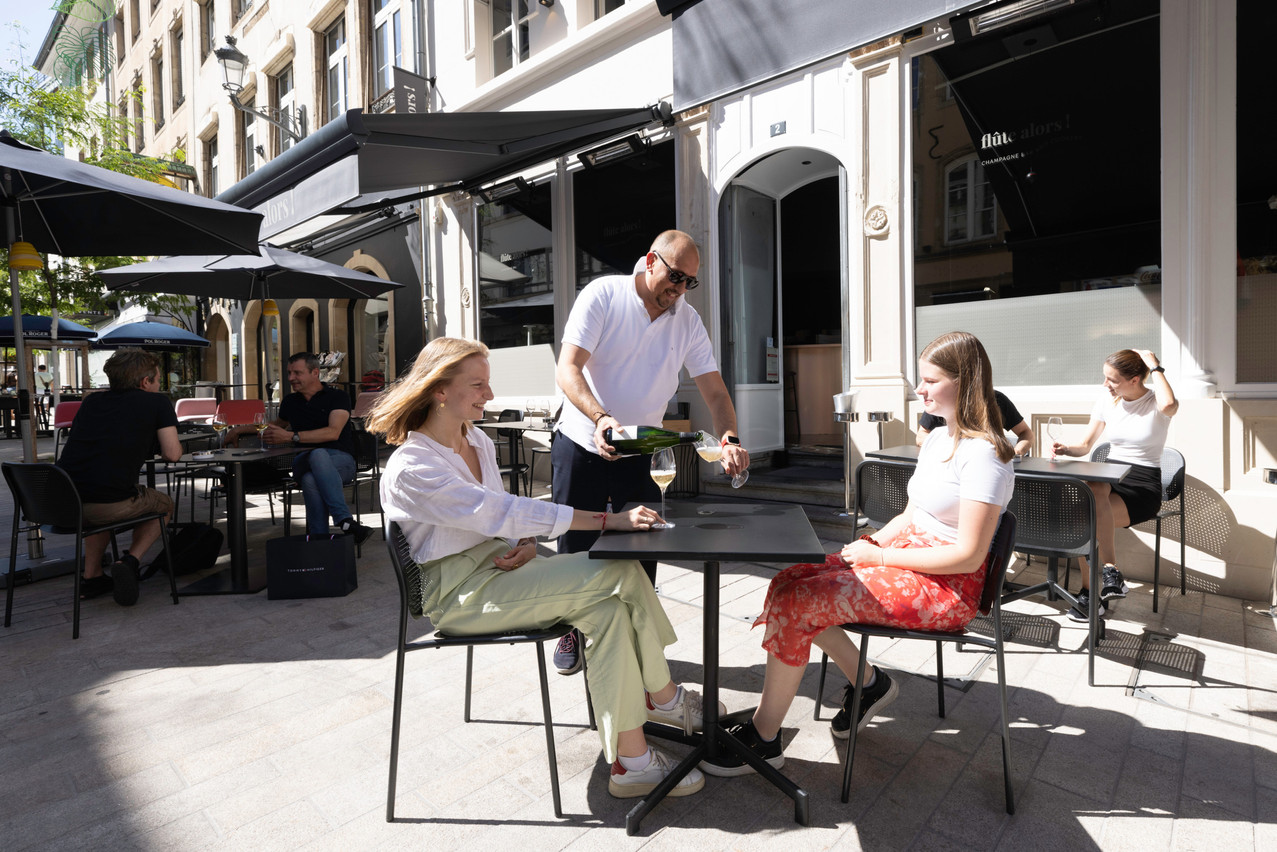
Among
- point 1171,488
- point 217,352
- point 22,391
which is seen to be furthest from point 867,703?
point 217,352

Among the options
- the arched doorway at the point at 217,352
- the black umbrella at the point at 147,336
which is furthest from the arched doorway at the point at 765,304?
the arched doorway at the point at 217,352

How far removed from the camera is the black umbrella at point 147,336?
38.2 feet

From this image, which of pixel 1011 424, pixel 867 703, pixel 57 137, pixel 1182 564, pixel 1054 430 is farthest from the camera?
pixel 57 137

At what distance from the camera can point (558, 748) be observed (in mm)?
2281

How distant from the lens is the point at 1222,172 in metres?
3.82

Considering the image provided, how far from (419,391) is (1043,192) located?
14.7 feet

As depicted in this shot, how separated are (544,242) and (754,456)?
144 inches

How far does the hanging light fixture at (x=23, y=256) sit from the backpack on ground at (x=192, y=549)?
1.94 metres

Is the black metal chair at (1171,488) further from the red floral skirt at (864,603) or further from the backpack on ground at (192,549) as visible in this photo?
the backpack on ground at (192,549)

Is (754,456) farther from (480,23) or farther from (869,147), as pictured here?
(480,23)

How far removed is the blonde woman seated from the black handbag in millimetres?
2273

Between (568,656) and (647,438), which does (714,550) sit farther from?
(568,656)

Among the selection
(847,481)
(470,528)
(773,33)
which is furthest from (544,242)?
(470,528)

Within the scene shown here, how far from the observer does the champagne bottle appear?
81.1 inches
